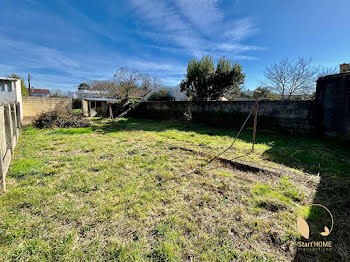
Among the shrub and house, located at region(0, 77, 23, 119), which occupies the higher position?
the shrub

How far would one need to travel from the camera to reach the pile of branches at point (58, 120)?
6750 mm

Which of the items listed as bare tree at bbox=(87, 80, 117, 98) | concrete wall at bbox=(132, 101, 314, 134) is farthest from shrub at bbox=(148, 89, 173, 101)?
concrete wall at bbox=(132, 101, 314, 134)

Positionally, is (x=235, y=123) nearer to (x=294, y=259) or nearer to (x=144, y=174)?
(x=144, y=174)

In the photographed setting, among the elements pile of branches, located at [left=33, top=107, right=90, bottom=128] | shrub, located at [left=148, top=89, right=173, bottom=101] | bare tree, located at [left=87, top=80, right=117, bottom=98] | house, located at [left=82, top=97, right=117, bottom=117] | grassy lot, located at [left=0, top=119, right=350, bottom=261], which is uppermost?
bare tree, located at [left=87, top=80, right=117, bottom=98]

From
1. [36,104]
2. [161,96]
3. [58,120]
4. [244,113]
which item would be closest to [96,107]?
[36,104]

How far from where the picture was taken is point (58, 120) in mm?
6984

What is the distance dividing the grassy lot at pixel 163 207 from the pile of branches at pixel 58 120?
4.36 meters

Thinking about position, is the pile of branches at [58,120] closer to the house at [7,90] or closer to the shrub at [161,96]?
the house at [7,90]

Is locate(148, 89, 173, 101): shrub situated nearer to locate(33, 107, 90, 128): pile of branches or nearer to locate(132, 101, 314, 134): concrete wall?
locate(132, 101, 314, 134): concrete wall

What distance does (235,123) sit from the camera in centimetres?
700

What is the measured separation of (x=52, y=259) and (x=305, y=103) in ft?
23.4

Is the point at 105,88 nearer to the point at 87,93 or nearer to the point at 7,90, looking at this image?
the point at 87,93

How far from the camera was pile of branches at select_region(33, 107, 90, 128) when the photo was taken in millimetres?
6750

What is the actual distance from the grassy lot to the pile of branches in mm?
4362
